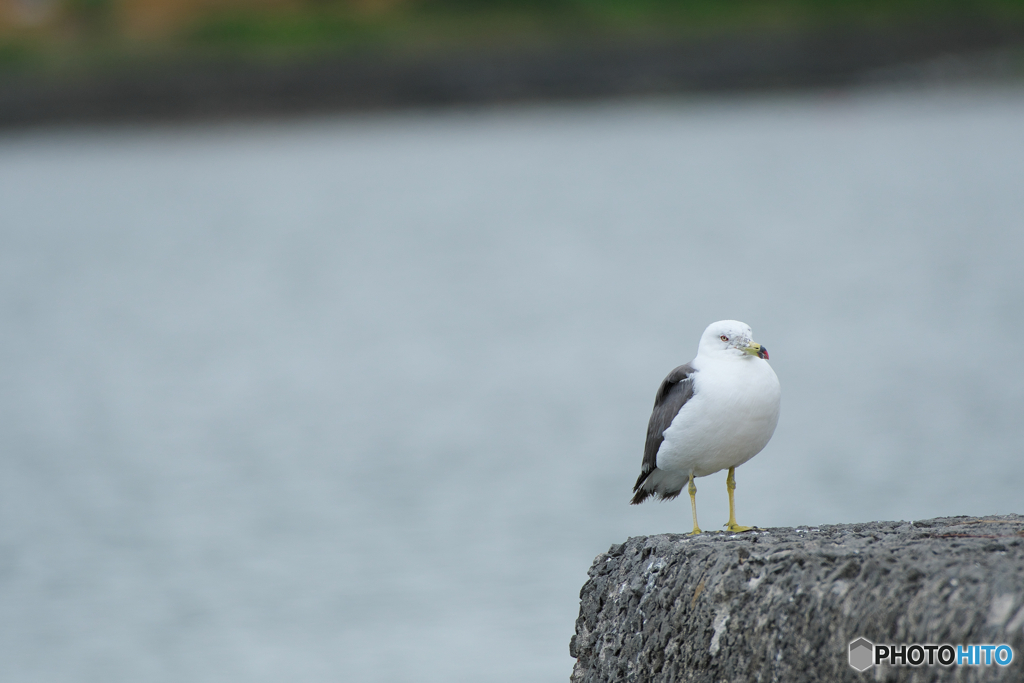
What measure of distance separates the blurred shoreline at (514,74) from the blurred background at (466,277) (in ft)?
0.61

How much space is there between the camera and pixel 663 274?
101 feet

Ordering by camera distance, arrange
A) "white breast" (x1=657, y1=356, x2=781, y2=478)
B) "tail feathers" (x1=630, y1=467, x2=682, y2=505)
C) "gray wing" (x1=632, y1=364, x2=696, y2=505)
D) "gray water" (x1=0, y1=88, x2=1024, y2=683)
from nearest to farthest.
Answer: "white breast" (x1=657, y1=356, x2=781, y2=478) → "gray wing" (x1=632, y1=364, x2=696, y2=505) → "tail feathers" (x1=630, y1=467, x2=682, y2=505) → "gray water" (x1=0, y1=88, x2=1024, y2=683)

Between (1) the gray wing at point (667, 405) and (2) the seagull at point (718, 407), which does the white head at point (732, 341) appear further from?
(1) the gray wing at point (667, 405)

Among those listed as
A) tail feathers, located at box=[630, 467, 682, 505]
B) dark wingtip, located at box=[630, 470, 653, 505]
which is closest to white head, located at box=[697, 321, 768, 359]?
tail feathers, located at box=[630, 467, 682, 505]

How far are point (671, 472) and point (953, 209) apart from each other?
30.9 metres

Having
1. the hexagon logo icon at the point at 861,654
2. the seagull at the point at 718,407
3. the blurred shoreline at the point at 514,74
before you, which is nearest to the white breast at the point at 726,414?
the seagull at the point at 718,407

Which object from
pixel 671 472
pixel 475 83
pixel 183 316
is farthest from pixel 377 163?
pixel 671 472

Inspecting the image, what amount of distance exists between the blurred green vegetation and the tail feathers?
195ft

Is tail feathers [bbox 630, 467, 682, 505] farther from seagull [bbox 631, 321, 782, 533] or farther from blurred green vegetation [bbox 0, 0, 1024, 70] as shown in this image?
blurred green vegetation [bbox 0, 0, 1024, 70]

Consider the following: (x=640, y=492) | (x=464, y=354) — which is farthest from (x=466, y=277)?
(x=640, y=492)

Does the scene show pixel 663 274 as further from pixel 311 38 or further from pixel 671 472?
pixel 311 38

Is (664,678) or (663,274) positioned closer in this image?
(664,678)

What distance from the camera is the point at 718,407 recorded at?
18.7 feet

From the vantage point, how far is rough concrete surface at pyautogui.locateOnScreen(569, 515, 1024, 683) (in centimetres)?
415
